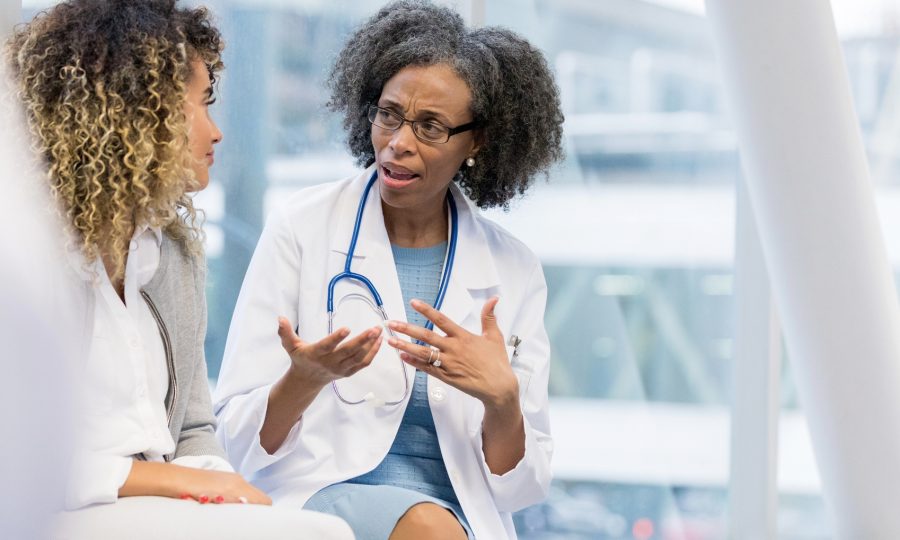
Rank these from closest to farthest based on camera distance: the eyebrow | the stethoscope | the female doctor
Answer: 1. the female doctor
2. the stethoscope
3. the eyebrow

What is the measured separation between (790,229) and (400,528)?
130cm

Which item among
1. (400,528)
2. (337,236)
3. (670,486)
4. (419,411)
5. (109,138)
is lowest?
(670,486)

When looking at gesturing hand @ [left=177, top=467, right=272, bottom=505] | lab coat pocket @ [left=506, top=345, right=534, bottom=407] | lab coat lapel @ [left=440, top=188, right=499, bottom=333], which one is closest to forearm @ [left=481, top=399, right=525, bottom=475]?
lab coat pocket @ [left=506, top=345, right=534, bottom=407]

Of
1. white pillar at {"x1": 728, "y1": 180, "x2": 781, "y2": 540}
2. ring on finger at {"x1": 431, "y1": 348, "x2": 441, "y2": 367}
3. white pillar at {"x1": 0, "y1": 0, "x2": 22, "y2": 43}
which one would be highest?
white pillar at {"x1": 0, "y1": 0, "x2": 22, "y2": 43}

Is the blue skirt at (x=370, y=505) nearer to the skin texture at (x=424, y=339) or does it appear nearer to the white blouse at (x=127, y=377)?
the skin texture at (x=424, y=339)

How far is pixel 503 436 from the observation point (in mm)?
1920

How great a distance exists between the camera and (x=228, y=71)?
9.87ft

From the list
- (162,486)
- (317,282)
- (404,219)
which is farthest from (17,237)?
(404,219)

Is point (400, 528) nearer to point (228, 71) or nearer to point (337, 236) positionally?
point (337, 236)

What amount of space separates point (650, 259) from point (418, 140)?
4.91 feet

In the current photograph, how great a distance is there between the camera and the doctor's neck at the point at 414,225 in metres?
2.13

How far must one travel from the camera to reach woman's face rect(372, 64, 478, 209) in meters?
2.02

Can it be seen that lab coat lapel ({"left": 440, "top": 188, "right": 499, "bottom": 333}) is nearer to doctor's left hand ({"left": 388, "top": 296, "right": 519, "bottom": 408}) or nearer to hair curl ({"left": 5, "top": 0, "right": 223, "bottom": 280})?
doctor's left hand ({"left": 388, "top": 296, "right": 519, "bottom": 408})

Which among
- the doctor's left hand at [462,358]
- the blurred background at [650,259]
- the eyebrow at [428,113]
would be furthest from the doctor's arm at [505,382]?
the blurred background at [650,259]
